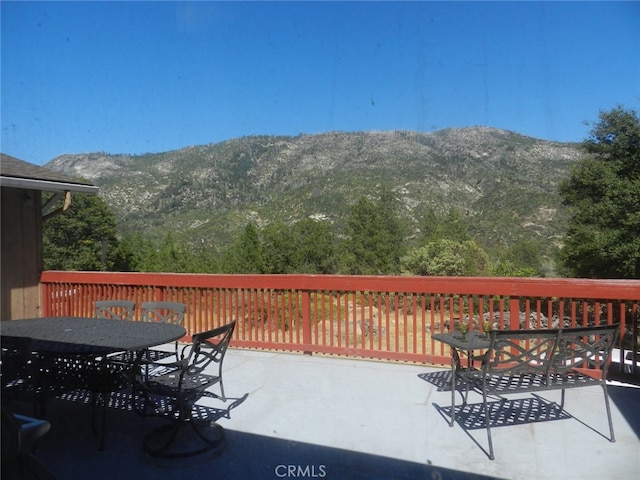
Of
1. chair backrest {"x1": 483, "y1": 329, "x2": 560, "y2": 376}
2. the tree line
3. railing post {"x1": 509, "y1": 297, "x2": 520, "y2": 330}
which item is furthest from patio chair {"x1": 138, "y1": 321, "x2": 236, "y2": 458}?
the tree line

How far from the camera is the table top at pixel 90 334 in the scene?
2.80 meters

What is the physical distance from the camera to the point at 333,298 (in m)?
5.32

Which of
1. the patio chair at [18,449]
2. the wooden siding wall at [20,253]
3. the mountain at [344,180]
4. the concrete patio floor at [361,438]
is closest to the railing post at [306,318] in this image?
the concrete patio floor at [361,438]

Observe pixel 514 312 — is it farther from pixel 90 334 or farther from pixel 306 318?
pixel 90 334

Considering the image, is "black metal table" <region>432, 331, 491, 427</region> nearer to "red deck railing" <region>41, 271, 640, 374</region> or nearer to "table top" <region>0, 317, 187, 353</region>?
"red deck railing" <region>41, 271, 640, 374</region>

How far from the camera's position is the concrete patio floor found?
245 centimetres

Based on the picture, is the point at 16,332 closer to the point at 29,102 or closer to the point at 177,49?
the point at 29,102

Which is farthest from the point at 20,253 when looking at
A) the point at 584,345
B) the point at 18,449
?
the point at 584,345

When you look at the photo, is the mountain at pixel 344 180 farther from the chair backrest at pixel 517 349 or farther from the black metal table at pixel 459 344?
the chair backrest at pixel 517 349

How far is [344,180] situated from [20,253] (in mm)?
25194

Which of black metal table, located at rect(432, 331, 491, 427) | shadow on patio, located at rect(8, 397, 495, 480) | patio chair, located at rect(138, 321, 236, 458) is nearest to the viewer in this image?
shadow on patio, located at rect(8, 397, 495, 480)

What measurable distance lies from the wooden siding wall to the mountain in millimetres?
21088

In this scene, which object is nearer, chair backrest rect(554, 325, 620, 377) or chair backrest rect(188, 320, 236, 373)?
chair backrest rect(188, 320, 236, 373)

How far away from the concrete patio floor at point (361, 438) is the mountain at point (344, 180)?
23333mm
